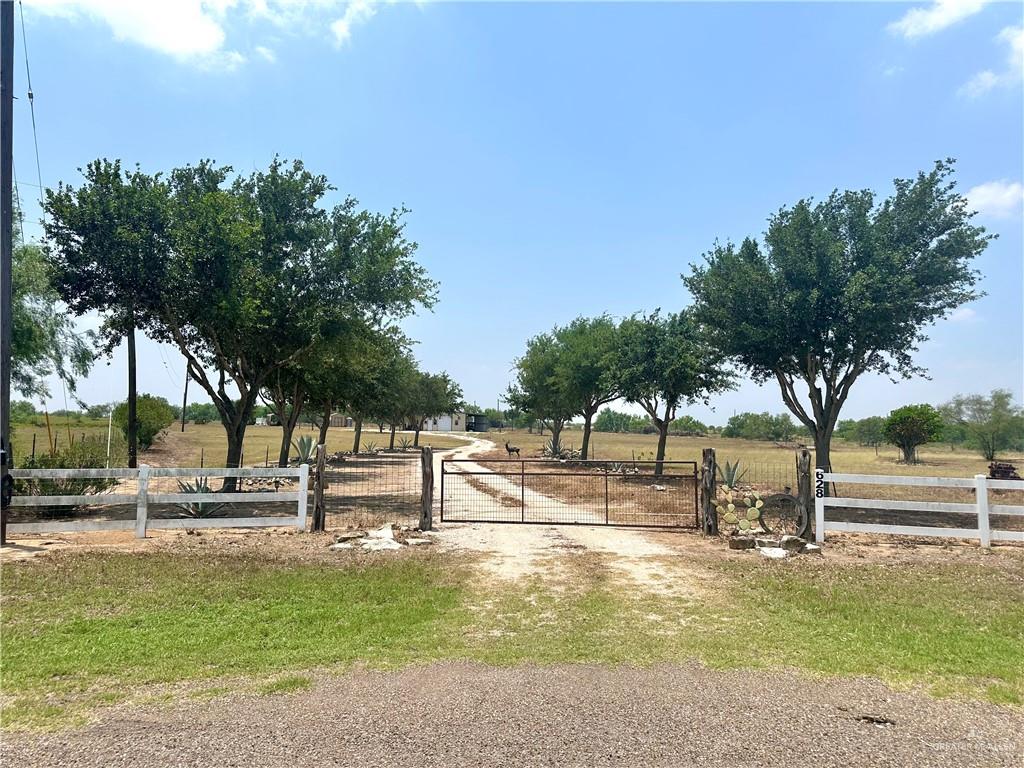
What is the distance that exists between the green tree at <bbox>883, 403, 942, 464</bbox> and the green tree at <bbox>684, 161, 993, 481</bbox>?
3666 cm

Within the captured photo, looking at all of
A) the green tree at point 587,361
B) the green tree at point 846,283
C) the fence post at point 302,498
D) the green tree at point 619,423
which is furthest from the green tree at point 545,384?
the green tree at point 619,423

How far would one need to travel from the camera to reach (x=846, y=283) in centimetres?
1572

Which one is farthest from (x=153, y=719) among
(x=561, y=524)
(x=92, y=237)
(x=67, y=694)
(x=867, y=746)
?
(x=92, y=237)

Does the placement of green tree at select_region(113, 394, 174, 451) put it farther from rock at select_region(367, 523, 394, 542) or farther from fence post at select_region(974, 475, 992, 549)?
fence post at select_region(974, 475, 992, 549)

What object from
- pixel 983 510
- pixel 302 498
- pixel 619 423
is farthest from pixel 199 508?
pixel 619 423

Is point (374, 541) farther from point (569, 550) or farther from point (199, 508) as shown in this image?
point (199, 508)

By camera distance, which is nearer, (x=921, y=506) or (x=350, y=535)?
(x=350, y=535)

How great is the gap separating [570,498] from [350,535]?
9.26 meters

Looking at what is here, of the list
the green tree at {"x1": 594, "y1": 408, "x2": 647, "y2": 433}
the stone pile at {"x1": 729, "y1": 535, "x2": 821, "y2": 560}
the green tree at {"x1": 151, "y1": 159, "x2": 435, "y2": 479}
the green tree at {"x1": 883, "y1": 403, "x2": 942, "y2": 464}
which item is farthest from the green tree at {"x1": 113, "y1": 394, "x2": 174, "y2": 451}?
the green tree at {"x1": 594, "y1": 408, "x2": 647, "y2": 433}

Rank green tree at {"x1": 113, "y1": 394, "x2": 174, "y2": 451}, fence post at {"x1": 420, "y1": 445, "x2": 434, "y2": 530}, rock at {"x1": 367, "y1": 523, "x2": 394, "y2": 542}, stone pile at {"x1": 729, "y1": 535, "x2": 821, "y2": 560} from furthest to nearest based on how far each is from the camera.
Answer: green tree at {"x1": 113, "y1": 394, "x2": 174, "y2": 451} < fence post at {"x1": 420, "y1": 445, "x2": 434, "y2": 530} < rock at {"x1": 367, "y1": 523, "x2": 394, "y2": 542} < stone pile at {"x1": 729, "y1": 535, "x2": 821, "y2": 560}

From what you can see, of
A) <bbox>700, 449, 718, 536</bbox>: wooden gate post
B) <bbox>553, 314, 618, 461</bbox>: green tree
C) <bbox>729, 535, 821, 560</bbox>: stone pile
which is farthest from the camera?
<bbox>553, 314, 618, 461</bbox>: green tree

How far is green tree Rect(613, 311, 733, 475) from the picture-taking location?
26.5m

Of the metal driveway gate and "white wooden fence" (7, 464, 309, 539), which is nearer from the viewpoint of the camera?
"white wooden fence" (7, 464, 309, 539)

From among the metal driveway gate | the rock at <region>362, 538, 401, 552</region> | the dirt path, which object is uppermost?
the rock at <region>362, 538, 401, 552</region>
